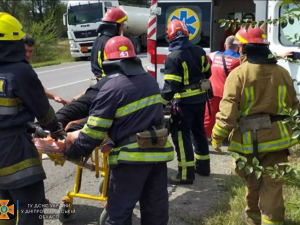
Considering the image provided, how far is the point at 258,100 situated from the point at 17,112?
6.04 feet

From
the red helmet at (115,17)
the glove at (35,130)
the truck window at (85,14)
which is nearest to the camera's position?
the glove at (35,130)

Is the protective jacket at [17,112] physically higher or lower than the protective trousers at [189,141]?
higher

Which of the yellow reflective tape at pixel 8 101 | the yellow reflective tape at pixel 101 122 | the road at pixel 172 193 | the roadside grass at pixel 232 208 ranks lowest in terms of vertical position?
the road at pixel 172 193

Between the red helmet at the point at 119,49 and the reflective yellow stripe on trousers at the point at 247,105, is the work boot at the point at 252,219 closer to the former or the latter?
the reflective yellow stripe on trousers at the point at 247,105

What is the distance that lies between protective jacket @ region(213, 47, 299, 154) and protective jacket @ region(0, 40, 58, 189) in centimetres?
141

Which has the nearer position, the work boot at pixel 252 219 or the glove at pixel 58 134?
the glove at pixel 58 134

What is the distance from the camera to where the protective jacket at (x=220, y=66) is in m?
5.86

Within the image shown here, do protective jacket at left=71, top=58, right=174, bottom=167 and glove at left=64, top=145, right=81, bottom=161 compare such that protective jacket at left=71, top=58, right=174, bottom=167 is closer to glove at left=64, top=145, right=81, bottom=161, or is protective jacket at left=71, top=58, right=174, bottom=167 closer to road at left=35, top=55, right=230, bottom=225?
glove at left=64, top=145, right=81, bottom=161

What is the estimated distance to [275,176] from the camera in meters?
2.24

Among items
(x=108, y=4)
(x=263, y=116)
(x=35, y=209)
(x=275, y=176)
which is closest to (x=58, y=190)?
(x=35, y=209)

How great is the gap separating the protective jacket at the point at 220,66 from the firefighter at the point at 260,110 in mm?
2514

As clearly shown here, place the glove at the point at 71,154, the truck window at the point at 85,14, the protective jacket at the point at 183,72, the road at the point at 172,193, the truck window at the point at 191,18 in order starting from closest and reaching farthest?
the glove at the point at 71,154
the road at the point at 172,193
the protective jacket at the point at 183,72
the truck window at the point at 191,18
the truck window at the point at 85,14

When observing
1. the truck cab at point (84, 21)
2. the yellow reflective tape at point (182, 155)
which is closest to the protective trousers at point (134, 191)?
the yellow reflective tape at point (182, 155)

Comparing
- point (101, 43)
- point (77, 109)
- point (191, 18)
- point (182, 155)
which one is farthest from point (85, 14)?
point (77, 109)
